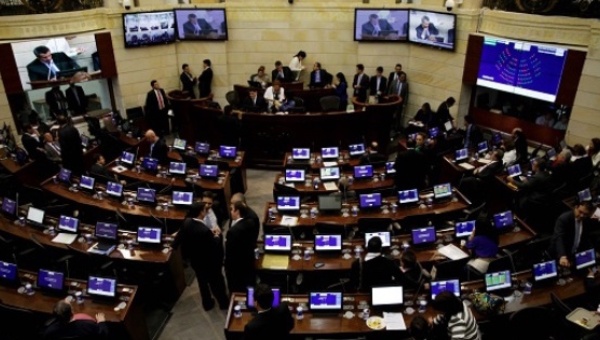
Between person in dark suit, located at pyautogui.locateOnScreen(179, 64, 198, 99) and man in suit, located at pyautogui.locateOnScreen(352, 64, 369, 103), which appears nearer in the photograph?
man in suit, located at pyautogui.locateOnScreen(352, 64, 369, 103)

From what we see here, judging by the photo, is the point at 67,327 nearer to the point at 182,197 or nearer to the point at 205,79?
the point at 182,197

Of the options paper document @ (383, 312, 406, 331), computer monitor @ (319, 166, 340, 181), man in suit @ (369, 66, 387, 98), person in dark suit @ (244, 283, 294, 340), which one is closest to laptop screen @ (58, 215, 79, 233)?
person in dark suit @ (244, 283, 294, 340)

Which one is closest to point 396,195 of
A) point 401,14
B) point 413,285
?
point 413,285

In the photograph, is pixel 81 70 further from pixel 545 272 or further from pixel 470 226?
pixel 545 272

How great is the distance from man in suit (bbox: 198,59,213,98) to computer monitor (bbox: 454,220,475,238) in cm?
937

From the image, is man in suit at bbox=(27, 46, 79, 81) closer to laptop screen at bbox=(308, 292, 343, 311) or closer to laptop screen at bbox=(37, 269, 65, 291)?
laptop screen at bbox=(37, 269, 65, 291)

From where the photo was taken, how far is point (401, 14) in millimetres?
13070

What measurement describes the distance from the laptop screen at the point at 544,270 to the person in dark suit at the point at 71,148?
339 inches

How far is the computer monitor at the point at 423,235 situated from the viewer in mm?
6938

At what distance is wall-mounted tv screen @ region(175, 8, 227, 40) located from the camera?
13.6m

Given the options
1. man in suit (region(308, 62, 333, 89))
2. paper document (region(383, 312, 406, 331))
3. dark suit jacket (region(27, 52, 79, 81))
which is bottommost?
paper document (region(383, 312, 406, 331))

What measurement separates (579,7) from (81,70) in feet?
38.0

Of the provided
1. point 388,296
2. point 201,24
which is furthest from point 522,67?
point 201,24

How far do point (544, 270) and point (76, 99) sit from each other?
1144 cm
